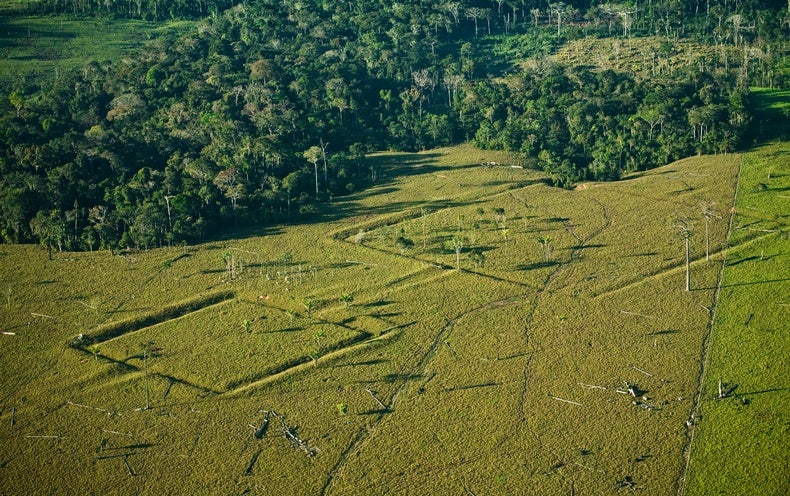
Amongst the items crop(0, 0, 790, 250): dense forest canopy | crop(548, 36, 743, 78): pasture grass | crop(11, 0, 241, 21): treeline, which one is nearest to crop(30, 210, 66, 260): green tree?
crop(0, 0, 790, 250): dense forest canopy

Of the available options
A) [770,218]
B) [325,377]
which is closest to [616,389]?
[325,377]

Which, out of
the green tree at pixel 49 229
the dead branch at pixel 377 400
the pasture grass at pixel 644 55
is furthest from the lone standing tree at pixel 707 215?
the green tree at pixel 49 229

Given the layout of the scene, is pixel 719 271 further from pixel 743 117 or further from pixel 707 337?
pixel 743 117

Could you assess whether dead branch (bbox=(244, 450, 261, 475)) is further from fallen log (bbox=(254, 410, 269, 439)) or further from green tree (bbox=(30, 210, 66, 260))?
green tree (bbox=(30, 210, 66, 260))

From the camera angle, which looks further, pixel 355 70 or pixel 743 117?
pixel 355 70

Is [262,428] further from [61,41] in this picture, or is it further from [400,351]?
[61,41]

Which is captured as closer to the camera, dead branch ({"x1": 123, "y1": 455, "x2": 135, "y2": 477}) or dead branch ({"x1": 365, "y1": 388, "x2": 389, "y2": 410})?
dead branch ({"x1": 123, "y1": 455, "x2": 135, "y2": 477})

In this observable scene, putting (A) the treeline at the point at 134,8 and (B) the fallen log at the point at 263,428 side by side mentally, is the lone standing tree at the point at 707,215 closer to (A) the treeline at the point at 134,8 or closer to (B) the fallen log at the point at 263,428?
(B) the fallen log at the point at 263,428
